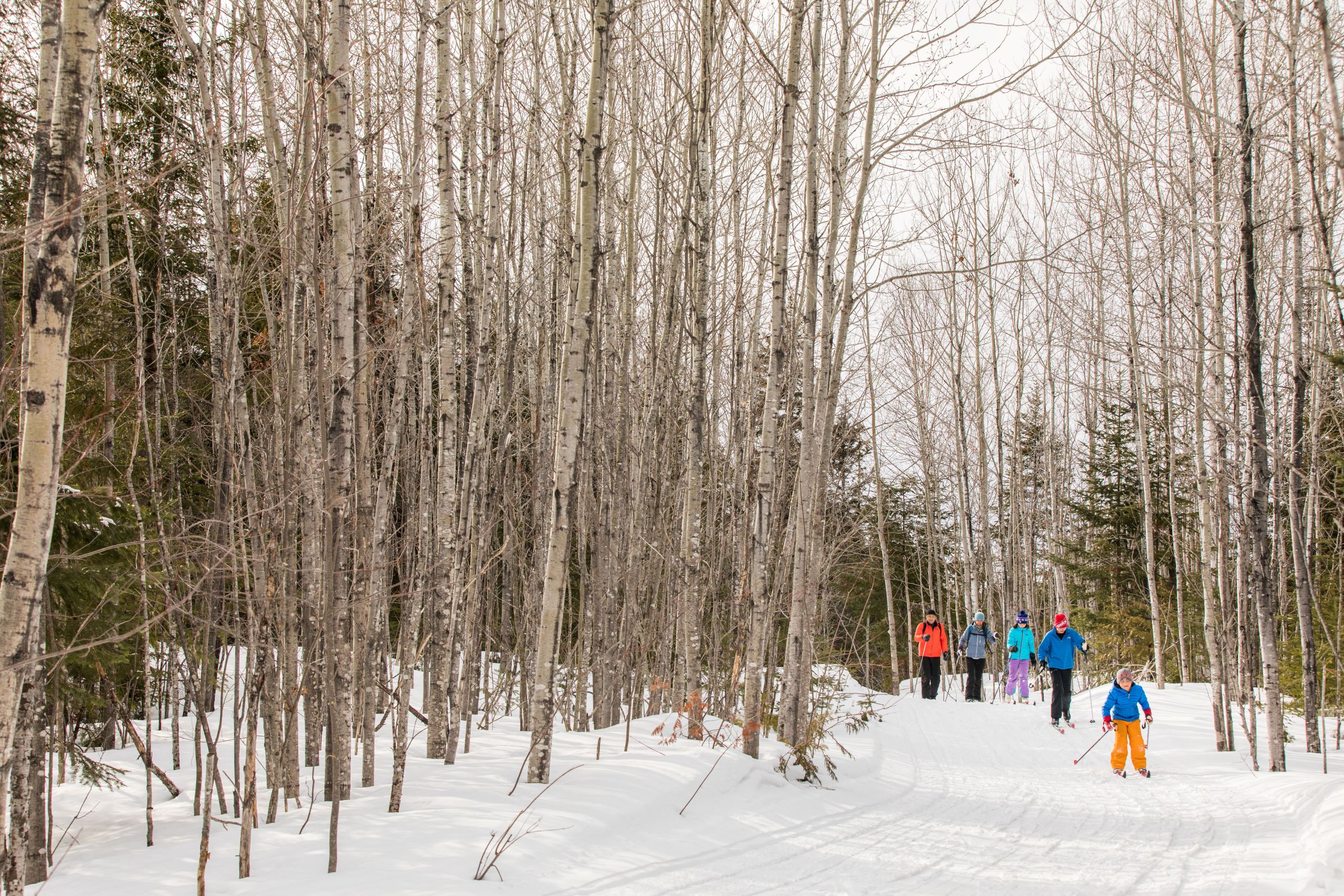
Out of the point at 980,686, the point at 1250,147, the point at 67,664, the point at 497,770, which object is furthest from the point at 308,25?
the point at 980,686

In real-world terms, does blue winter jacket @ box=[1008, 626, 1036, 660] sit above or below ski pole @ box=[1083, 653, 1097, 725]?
above

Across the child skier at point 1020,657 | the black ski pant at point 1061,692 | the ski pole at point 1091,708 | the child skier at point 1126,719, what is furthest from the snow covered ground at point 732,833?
the child skier at point 1020,657

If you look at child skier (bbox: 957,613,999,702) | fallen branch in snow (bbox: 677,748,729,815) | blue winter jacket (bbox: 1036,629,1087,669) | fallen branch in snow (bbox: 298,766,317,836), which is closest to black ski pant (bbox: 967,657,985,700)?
child skier (bbox: 957,613,999,702)

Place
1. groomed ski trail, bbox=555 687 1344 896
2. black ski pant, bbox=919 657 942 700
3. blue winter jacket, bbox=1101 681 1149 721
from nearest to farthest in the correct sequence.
Answer: groomed ski trail, bbox=555 687 1344 896
blue winter jacket, bbox=1101 681 1149 721
black ski pant, bbox=919 657 942 700

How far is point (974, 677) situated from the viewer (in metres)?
15.0

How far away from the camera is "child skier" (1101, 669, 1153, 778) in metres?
8.34

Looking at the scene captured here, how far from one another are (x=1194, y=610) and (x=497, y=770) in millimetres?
17338

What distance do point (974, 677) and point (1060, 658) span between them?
3.50 meters

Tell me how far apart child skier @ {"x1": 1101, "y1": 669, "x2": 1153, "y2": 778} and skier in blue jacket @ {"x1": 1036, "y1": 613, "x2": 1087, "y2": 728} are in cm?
307

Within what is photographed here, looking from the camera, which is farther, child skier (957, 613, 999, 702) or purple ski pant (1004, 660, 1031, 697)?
purple ski pant (1004, 660, 1031, 697)

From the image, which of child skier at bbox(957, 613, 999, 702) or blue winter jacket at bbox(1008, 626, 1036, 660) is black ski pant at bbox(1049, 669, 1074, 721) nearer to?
child skier at bbox(957, 613, 999, 702)

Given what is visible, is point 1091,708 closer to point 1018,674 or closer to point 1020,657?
point 1020,657

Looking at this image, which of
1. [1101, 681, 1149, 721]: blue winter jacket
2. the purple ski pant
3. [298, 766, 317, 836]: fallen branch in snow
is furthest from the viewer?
the purple ski pant

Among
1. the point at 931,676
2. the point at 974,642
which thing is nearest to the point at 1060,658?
the point at 974,642
